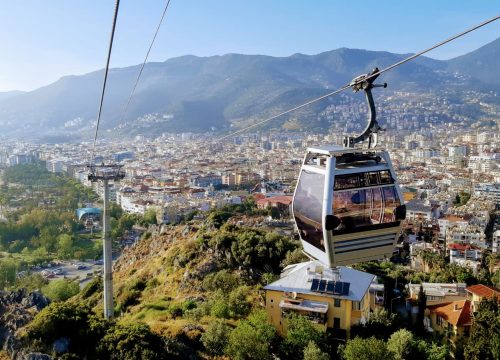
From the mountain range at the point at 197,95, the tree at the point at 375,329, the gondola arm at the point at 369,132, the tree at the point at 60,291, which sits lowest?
the tree at the point at 60,291

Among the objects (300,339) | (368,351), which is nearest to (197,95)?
(300,339)

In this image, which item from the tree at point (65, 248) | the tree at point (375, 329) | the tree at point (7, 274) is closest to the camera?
the tree at point (375, 329)

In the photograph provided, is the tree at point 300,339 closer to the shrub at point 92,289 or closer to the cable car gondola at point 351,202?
the cable car gondola at point 351,202

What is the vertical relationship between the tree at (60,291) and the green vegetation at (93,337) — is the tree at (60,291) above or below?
below

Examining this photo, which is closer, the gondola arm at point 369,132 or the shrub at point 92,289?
the gondola arm at point 369,132

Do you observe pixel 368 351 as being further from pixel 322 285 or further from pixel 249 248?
pixel 249 248

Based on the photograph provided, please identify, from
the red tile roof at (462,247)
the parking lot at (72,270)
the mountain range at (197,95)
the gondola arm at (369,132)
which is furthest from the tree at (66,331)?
the mountain range at (197,95)
